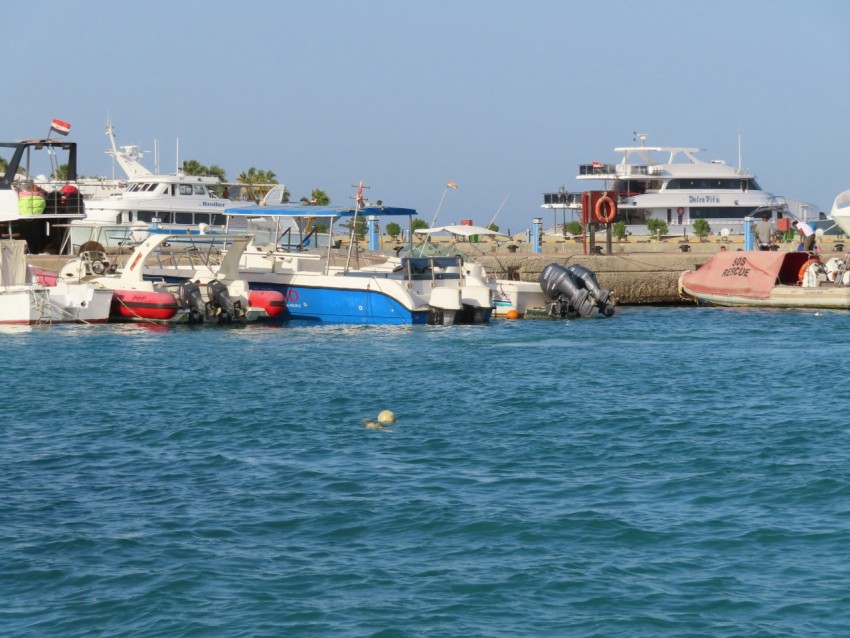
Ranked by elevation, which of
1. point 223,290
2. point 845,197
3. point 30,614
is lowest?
point 30,614

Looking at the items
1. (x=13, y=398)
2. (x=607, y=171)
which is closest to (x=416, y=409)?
(x=13, y=398)

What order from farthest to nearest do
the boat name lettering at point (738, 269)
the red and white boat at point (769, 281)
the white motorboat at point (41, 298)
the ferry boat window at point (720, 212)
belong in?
the ferry boat window at point (720, 212) → the boat name lettering at point (738, 269) → the red and white boat at point (769, 281) → the white motorboat at point (41, 298)

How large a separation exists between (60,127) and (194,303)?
53.2 ft

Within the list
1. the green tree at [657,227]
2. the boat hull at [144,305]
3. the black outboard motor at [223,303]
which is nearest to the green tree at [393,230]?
the green tree at [657,227]

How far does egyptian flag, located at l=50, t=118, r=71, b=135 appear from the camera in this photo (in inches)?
1741

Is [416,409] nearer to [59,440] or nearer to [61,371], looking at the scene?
[59,440]

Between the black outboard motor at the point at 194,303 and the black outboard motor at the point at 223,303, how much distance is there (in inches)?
10.2

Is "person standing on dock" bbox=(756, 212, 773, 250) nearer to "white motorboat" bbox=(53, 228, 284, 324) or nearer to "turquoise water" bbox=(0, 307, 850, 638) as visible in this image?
"turquoise water" bbox=(0, 307, 850, 638)

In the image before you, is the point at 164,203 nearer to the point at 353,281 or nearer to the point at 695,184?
the point at 353,281

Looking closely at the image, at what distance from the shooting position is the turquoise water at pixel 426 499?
984 cm

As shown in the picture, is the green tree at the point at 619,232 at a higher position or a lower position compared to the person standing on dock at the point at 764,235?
higher

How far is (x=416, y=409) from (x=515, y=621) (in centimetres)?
938

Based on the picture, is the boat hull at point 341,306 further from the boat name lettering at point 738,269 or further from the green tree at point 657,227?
the green tree at point 657,227

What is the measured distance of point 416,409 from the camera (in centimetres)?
1889
